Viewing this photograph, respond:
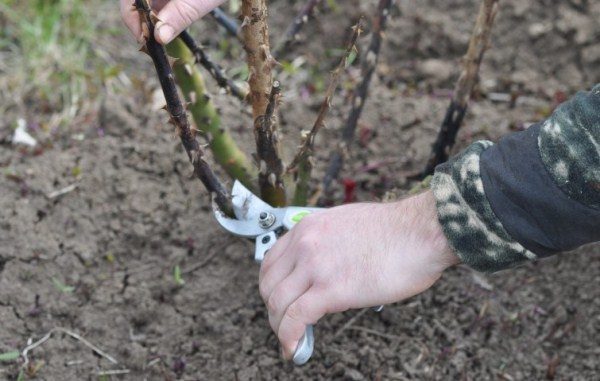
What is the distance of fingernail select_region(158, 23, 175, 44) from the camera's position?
4.72 feet

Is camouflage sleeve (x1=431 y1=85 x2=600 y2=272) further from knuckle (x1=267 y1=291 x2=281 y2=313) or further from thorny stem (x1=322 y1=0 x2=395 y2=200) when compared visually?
thorny stem (x1=322 y1=0 x2=395 y2=200)

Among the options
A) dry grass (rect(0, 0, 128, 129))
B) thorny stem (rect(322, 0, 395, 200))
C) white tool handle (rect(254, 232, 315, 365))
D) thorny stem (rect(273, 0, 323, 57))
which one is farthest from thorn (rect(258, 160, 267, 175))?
dry grass (rect(0, 0, 128, 129))

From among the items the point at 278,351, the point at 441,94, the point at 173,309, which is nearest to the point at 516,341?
the point at 278,351

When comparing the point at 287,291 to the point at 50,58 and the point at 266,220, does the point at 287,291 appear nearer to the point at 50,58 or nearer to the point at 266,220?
the point at 266,220

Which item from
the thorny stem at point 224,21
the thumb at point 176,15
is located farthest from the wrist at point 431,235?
the thorny stem at point 224,21

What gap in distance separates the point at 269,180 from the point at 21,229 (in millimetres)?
821

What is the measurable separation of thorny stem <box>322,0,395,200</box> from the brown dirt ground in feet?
0.68

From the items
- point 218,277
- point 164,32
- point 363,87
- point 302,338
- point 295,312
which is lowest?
point 218,277

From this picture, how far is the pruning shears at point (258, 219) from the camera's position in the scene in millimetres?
1771

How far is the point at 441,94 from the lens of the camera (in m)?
2.81

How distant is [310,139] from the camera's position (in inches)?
73.2

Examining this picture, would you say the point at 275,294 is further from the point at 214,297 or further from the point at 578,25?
the point at 578,25

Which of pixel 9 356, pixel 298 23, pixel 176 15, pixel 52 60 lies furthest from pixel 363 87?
pixel 52 60

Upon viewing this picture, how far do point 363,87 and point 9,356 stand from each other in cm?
123
